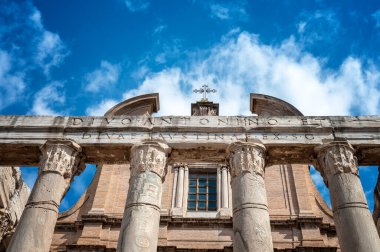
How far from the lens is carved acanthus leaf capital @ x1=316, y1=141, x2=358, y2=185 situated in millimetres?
12484

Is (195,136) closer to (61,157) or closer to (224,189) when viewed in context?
(61,157)

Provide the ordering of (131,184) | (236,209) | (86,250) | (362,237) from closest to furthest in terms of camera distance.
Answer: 1. (362,237)
2. (236,209)
3. (131,184)
4. (86,250)

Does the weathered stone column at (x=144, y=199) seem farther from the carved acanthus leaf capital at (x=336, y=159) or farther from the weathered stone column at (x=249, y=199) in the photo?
the carved acanthus leaf capital at (x=336, y=159)

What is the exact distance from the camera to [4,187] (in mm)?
16781

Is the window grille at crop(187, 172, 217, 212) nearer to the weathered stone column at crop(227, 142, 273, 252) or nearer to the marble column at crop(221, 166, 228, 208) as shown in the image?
the marble column at crop(221, 166, 228, 208)

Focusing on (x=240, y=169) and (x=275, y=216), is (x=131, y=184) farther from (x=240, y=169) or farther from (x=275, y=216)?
(x=275, y=216)

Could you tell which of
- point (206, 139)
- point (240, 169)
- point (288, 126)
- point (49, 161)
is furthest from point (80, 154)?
point (288, 126)

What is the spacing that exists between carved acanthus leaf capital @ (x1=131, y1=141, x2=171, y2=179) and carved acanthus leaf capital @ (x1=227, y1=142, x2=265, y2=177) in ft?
6.73

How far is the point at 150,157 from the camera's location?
42.0 ft

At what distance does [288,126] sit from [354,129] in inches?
82.9

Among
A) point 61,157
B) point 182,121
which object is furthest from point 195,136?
point 61,157

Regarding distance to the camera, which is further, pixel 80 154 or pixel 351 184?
pixel 80 154

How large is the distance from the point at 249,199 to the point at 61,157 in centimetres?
579

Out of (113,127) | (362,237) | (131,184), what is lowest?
(362,237)
